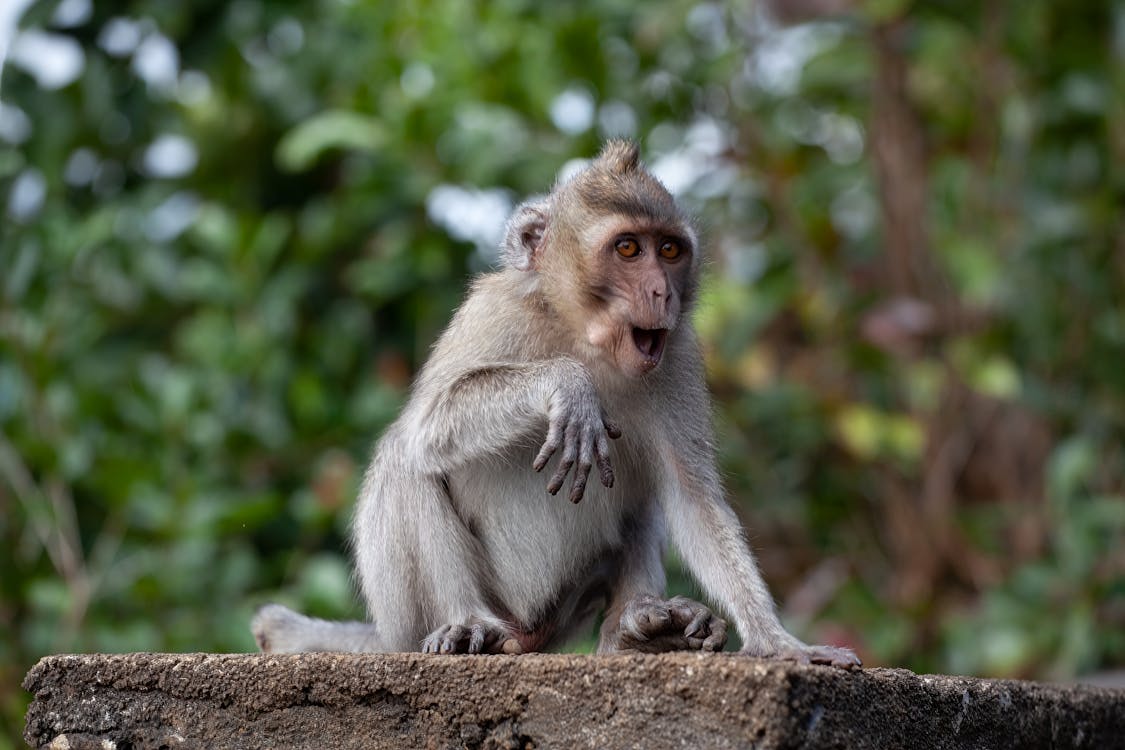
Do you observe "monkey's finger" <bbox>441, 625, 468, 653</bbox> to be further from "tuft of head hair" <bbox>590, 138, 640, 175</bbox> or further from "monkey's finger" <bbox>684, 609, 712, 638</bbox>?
"tuft of head hair" <bbox>590, 138, 640, 175</bbox>

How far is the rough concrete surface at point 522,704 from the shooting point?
314 centimetres

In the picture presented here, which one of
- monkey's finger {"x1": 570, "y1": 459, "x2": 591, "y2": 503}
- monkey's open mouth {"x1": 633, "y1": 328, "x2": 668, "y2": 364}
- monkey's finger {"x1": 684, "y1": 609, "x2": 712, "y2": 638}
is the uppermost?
monkey's open mouth {"x1": 633, "y1": 328, "x2": 668, "y2": 364}

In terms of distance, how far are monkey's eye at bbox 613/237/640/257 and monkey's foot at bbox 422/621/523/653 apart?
124 centimetres

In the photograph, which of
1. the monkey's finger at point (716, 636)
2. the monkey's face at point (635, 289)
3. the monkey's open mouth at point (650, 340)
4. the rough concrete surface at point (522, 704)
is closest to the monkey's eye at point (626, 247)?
the monkey's face at point (635, 289)

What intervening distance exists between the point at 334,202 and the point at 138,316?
1.51 meters

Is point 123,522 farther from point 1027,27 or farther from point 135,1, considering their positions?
point 1027,27

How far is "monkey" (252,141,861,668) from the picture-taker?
4.24m

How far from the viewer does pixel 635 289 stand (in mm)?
4328

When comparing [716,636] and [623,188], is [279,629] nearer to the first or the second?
[716,636]

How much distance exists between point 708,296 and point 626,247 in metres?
3.09

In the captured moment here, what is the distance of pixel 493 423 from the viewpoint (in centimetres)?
430

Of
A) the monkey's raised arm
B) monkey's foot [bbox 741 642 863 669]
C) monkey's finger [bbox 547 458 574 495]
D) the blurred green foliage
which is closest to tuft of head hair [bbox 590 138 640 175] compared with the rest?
the monkey's raised arm

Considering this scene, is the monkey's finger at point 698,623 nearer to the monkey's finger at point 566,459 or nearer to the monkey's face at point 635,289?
the monkey's finger at point 566,459

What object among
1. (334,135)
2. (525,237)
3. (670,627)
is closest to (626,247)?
(525,237)
